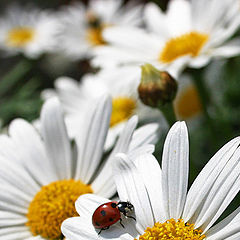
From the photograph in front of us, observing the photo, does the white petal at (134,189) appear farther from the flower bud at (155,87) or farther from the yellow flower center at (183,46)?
the yellow flower center at (183,46)

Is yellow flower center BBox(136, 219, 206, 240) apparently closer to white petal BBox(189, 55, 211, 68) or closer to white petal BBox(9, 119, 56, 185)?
white petal BBox(9, 119, 56, 185)

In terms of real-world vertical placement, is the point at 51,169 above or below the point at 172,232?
above

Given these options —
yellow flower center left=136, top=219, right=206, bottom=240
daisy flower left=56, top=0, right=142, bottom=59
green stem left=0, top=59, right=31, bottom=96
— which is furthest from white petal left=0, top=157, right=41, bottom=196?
daisy flower left=56, top=0, right=142, bottom=59

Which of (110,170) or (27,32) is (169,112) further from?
(27,32)

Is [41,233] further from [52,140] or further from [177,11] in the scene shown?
[177,11]

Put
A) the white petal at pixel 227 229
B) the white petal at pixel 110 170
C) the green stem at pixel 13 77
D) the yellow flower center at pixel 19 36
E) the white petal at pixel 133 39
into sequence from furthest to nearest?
the yellow flower center at pixel 19 36
the green stem at pixel 13 77
the white petal at pixel 133 39
the white petal at pixel 110 170
the white petal at pixel 227 229

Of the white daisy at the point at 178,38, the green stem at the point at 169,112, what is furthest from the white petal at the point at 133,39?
the green stem at the point at 169,112

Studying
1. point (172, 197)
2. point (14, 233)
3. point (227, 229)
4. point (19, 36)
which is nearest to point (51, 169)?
point (14, 233)
